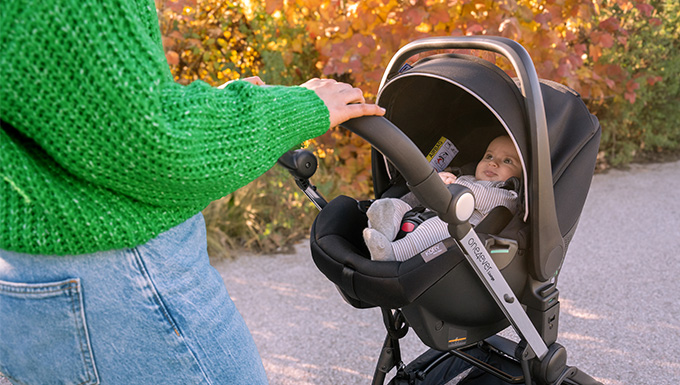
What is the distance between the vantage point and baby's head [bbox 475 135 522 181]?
214 centimetres

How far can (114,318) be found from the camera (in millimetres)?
1036

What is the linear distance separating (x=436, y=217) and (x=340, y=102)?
82 cm

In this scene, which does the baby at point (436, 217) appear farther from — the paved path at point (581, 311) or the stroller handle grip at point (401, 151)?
the paved path at point (581, 311)

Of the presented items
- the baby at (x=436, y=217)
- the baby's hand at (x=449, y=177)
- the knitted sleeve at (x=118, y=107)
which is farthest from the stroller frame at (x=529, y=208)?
the baby's hand at (x=449, y=177)

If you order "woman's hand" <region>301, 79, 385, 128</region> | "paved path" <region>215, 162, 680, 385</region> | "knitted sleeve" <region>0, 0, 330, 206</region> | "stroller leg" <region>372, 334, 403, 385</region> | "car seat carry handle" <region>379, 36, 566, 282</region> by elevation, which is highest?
"knitted sleeve" <region>0, 0, 330, 206</region>

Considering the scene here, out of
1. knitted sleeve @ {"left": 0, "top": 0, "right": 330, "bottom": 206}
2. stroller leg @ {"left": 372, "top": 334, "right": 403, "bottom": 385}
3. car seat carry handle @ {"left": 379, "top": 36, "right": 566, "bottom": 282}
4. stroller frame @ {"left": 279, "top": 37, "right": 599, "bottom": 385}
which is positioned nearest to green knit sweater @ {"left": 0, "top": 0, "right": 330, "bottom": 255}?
knitted sleeve @ {"left": 0, "top": 0, "right": 330, "bottom": 206}

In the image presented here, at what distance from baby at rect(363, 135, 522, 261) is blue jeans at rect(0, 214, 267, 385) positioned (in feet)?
2.59

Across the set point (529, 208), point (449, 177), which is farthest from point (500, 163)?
point (529, 208)

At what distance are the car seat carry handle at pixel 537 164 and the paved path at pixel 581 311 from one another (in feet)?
4.15

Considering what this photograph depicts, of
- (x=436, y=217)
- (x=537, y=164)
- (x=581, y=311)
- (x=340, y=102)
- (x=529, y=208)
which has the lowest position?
(x=581, y=311)

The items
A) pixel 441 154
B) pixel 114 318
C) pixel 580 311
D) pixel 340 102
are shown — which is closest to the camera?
pixel 114 318

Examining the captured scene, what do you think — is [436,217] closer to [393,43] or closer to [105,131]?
[105,131]

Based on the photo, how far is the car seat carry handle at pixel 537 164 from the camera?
1519mm

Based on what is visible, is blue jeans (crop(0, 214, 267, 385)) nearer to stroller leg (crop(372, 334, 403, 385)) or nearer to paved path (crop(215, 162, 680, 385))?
stroller leg (crop(372, 334, 403, 385))
